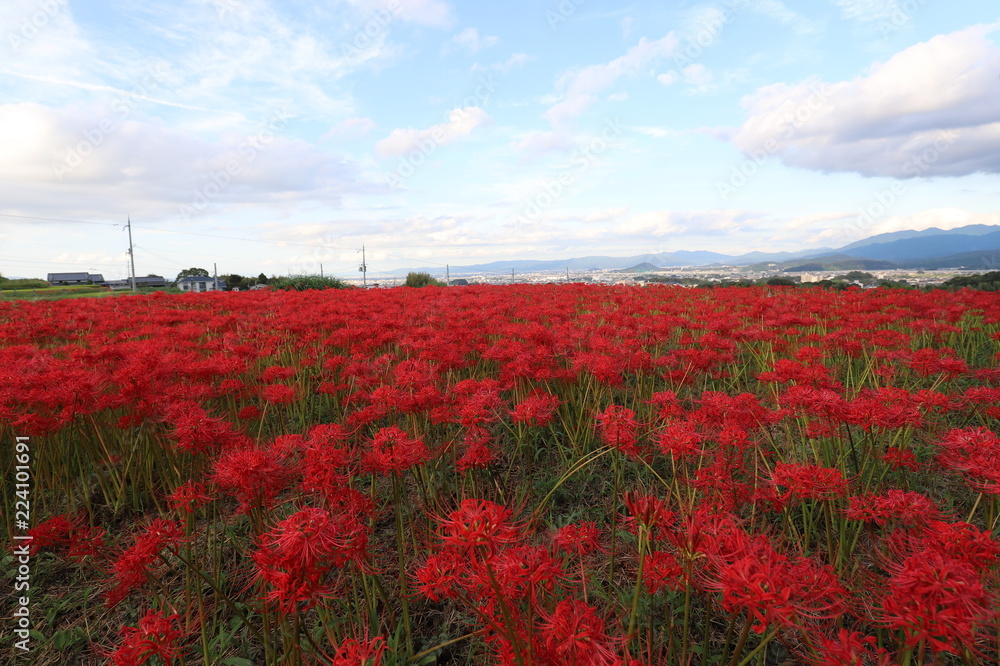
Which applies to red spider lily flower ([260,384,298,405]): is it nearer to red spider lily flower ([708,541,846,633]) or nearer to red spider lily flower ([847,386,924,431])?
red spider lily flower ([708,541,846,633])

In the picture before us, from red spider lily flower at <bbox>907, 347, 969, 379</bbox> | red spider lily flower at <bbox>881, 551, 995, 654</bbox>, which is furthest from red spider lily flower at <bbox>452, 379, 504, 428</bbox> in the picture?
red spider lily flower at <bbox>907, 347, 969, 379</bbox>

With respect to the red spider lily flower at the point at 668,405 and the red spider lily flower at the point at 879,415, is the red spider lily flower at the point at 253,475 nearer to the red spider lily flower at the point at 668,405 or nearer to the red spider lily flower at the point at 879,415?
the red spider lily flower at the point at 668,405

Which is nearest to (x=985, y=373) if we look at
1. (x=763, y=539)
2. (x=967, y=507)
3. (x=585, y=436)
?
(x=967, y=507)

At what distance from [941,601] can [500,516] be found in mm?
1208

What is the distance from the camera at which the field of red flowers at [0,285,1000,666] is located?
1414 millimetres

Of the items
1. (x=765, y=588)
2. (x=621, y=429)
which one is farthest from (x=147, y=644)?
(x=621, y=429)

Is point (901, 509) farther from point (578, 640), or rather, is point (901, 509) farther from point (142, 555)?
point (142, 555)

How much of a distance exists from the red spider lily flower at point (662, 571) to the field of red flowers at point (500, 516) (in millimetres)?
18

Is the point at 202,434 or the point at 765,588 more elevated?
the point at 202,434

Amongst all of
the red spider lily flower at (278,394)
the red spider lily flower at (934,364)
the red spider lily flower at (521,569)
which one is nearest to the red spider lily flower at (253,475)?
the red spider lily flower at (521,569)

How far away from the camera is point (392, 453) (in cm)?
204

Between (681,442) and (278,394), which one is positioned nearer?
(681,442)

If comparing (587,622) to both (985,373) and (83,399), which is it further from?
(985,373)

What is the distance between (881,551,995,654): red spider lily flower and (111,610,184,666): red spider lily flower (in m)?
2.41
